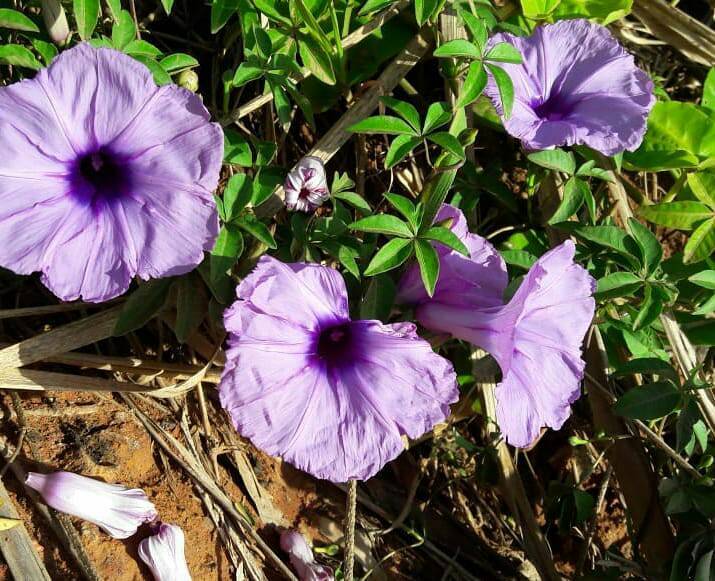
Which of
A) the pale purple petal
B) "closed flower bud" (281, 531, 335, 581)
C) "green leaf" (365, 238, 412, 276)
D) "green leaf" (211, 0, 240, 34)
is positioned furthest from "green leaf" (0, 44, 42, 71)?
"closed flower bud" (281, 531, 335, 581)

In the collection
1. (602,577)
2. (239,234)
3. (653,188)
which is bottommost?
(602,577)

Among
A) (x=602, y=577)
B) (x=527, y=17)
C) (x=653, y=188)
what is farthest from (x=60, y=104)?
(x=653, y=188)

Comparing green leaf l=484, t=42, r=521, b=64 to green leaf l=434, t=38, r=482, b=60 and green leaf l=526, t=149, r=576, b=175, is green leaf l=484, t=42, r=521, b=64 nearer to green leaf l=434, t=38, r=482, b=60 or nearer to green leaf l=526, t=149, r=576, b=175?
green leaf l=434, t=38, r=482, b=60

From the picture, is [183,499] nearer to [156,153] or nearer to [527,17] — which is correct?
[156,153]

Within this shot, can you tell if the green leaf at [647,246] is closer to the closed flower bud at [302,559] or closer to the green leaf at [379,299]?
the green leaf at [379,299]

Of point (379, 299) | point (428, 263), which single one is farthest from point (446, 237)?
point (379, 299)
